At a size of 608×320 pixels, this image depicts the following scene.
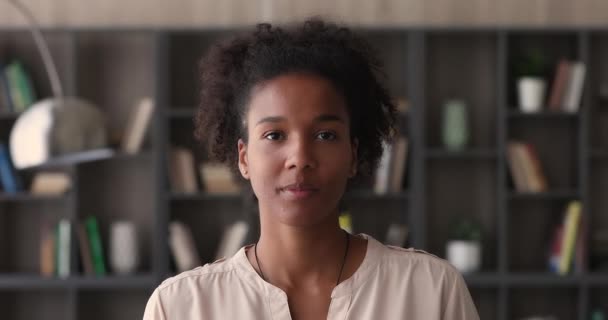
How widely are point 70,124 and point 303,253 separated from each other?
182 centimetres

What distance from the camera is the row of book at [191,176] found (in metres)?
4.86

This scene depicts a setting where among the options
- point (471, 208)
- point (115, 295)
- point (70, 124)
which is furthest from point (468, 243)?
point (70, 124)

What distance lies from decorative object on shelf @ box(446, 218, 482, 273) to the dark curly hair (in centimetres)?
320

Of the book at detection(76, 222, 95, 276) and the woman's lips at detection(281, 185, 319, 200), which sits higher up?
the woman's lips at detection(281, 185, 319, 200)

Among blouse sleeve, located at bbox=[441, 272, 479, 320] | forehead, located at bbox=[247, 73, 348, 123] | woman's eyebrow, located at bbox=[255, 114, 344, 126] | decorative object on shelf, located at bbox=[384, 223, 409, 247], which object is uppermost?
forehead, located at bbox=[247, 73, 348, 123]

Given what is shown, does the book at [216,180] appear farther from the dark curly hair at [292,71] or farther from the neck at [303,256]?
the neck at [303,256]

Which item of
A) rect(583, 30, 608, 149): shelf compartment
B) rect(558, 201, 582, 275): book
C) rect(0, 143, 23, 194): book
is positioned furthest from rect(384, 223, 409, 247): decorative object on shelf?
rect(0, 143, 23, 194): book

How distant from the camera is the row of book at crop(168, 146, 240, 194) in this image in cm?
486

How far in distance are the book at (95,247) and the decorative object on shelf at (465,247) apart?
1.75 metres

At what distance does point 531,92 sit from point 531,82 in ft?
0.16

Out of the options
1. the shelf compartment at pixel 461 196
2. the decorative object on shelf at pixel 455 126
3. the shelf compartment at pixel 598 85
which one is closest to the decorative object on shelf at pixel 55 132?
the decorative object on shelf at pixel 455 126

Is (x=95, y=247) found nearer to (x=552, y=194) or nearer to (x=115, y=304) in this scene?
(x=115, y=304)

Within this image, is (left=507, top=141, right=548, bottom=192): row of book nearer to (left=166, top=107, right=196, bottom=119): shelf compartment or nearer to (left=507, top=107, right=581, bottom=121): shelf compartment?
(left=507, top=107, right=581, bottom=121): shelf compartment

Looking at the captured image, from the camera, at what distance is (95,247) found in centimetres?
487
